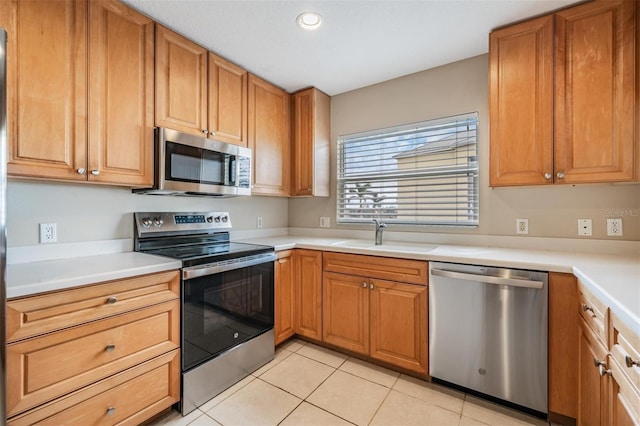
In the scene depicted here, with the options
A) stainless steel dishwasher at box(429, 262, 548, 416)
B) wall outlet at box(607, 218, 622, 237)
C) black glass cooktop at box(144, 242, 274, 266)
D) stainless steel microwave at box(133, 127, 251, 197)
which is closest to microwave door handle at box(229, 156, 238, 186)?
stainless steel microwave at box(133, 127, 251, 197)

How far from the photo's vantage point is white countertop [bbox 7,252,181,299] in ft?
3.94

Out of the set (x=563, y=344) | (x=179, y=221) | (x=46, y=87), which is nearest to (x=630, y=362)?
(x=563, y=344)

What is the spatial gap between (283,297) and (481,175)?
73.7 inches

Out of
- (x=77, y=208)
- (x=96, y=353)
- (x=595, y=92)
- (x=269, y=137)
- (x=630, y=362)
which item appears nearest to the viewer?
(x=630, y=362)

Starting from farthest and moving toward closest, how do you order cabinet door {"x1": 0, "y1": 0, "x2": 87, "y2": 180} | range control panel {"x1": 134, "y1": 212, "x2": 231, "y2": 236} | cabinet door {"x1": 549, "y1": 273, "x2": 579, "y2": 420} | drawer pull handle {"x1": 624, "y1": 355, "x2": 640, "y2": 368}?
1. range control panel {"x1": 134, "y1": 212, "x2": 231, "y2": 236}
2. cabinet door {"x1": 549, "y1": 273, "x2": 579, "y2": 420}
3. cabinet door {"x1": 0, "y1": 0, "x2": 87, "y2": 180}
4. drawer pull handle {"x1": 624, "y1": 355, "x2": 640, "y2": 368}

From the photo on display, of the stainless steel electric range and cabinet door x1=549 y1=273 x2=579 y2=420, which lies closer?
cabinet door x1=549 y1=273 x2=579 y2=420

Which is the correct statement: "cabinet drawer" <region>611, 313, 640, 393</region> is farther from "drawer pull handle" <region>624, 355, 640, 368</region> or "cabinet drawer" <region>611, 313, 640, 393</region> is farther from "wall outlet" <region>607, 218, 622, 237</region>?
"wall outlet" <region>607, 218, 622, 237</region>

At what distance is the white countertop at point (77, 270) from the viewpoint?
120 cm

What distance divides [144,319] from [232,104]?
1.70 metres

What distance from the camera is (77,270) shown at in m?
1.42

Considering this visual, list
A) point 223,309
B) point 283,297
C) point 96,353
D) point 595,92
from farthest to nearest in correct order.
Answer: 1. point 283,297
2. point 223,309
3. point 595,92
4. point 96,353

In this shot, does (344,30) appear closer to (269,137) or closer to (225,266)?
(269,137)

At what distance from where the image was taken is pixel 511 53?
1.93 meters

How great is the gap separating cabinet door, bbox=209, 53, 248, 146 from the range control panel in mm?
656
